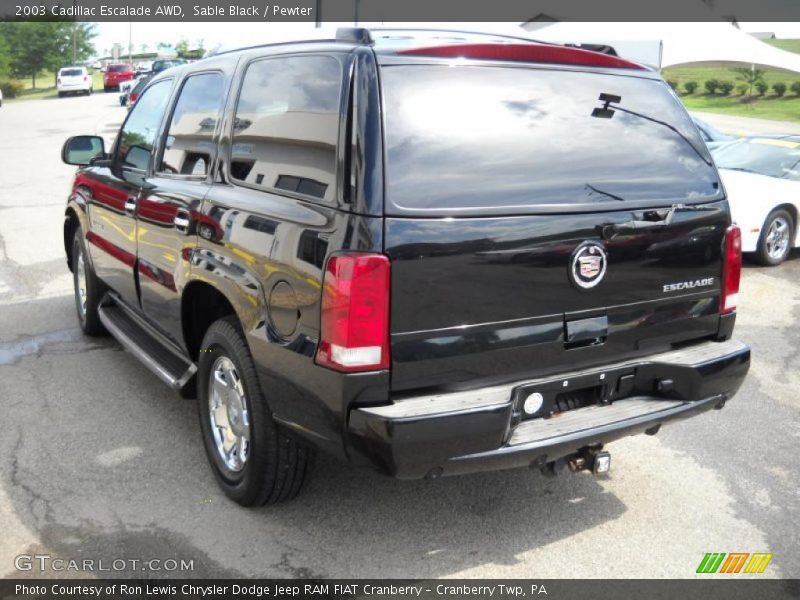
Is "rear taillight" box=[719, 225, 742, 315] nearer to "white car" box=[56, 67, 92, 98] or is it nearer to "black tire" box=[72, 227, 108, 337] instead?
"black tire" box=[72, 227, 108, 337]

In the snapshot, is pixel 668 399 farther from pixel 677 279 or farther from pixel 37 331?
pixel 37 331

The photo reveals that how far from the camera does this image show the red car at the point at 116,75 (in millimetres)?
47644

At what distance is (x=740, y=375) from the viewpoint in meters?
3.68

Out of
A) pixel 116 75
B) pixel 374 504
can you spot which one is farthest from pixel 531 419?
pixel 116 75

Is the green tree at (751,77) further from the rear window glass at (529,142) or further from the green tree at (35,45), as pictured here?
the green tree at (35,45)

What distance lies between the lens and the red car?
47644 mm

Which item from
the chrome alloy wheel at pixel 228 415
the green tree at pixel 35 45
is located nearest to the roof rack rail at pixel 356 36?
the chrome alloy wheel at pixel 228 415

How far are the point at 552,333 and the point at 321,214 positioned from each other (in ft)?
3.28

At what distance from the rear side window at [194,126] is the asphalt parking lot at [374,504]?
1.49 metres

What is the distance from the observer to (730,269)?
3713mm

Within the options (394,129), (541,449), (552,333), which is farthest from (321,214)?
(541,449)


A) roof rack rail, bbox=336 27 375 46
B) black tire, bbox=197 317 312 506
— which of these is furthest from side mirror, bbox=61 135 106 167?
roof rack rail, bbox=336 27 375 46
